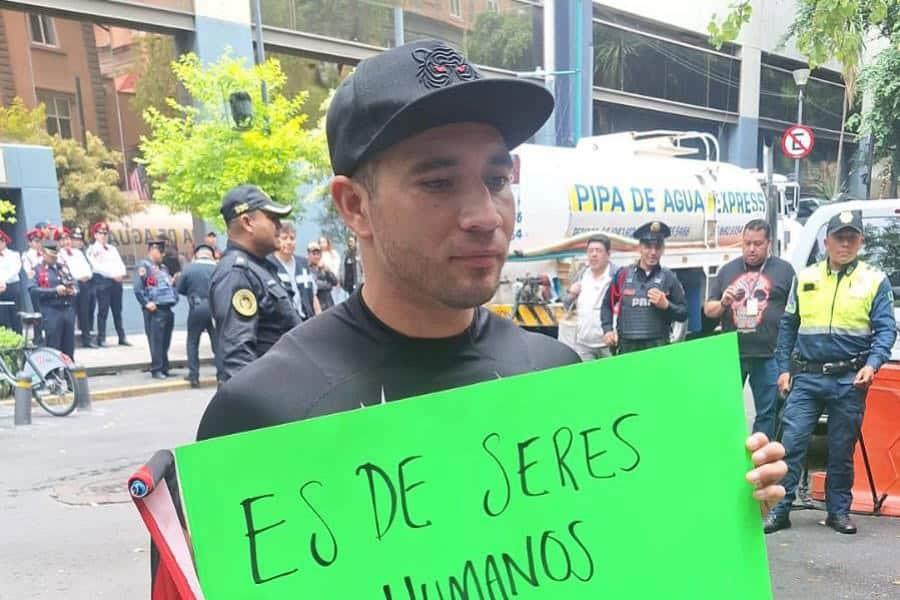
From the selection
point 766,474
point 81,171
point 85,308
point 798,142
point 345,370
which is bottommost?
point 85,308

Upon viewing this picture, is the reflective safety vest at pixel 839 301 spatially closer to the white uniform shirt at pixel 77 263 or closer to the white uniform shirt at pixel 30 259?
the white uniform shirt at pixel 30 259

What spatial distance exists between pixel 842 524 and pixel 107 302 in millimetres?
12061

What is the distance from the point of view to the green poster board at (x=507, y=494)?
1.02 meters

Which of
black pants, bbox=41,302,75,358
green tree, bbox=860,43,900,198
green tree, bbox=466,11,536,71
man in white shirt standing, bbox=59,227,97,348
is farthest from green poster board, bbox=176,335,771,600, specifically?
green tree, bbox=466,11,536,71

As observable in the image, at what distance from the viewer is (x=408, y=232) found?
117 cm

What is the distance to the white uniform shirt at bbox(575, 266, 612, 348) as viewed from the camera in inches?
281

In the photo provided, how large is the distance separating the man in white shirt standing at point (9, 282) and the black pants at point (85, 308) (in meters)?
0.90

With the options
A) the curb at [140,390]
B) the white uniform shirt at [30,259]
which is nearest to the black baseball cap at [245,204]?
the curb at [140,390]

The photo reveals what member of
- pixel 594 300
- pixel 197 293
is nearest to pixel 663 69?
pixel 197 293

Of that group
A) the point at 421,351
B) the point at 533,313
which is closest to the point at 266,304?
the point at 421,351

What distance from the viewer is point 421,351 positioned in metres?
1.27

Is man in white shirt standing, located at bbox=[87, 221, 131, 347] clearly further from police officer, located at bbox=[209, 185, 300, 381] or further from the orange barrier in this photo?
the orange barrier

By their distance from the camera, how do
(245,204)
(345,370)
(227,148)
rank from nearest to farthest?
(345,370) < (245,204) < (227,148)

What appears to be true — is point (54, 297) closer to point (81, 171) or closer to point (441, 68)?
point (81, 171)
